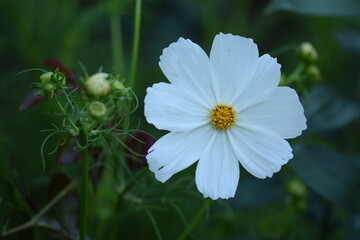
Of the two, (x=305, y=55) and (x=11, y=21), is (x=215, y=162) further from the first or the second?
(x=11, y=21)

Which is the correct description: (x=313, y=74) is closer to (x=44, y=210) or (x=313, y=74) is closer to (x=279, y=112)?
(x=279, y=112)

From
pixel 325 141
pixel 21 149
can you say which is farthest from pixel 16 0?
pixel 325 141

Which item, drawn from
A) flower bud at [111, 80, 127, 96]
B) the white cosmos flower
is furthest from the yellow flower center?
flower bud at [111, 80, 127, 96]

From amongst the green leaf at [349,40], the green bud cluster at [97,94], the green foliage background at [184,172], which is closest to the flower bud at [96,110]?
the green bud cluster at [97,94]

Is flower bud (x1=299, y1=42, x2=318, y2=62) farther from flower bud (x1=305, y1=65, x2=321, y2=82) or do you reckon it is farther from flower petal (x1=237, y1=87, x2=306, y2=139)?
flower petal (x1=237, y1=87, x2=306, y2=139)

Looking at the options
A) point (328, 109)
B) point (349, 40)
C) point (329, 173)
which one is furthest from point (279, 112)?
point (349, 40)
